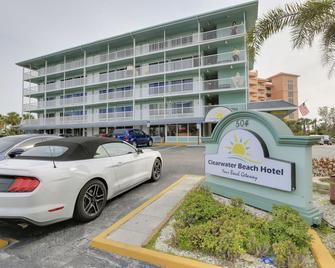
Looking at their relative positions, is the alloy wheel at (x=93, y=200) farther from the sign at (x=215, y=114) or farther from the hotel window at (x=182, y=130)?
the hotel window at (x=182, y=130)

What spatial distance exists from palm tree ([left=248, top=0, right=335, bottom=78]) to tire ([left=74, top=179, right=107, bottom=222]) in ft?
19.1

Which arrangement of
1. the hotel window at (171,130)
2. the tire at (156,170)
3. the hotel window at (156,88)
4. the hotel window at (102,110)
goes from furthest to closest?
the hotel window at (102,110), the hotel window at (171,130), the hotel window at (156,88), the tire at (156,170)

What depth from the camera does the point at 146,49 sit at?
2622 cm

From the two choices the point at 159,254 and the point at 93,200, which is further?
the point at 93,200

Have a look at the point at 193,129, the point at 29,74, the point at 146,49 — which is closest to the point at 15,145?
the point at 193,129

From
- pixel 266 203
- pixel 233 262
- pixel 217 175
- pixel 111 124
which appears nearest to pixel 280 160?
pixel 266 203

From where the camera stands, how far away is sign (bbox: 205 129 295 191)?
3369mm

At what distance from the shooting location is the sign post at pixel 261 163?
3.25 meters

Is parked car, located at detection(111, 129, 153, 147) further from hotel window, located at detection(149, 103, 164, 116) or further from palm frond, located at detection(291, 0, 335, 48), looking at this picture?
palm frond, located at detection(291, 0, 335, 48)

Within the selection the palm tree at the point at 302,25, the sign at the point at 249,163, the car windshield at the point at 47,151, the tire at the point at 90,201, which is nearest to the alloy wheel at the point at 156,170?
the sign at the point at 249,163

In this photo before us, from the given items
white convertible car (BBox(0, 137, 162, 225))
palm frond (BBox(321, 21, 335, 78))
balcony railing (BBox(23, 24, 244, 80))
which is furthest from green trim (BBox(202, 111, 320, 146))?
balcony railing (BBox(23, 24, 244, 80))

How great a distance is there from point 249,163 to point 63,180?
3.23m

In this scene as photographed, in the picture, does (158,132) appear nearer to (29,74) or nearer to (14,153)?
(14,153)

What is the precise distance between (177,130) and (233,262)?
22800mm
